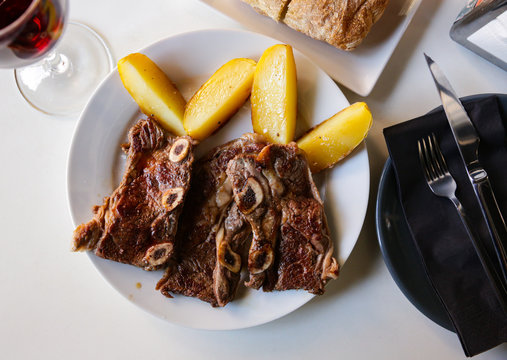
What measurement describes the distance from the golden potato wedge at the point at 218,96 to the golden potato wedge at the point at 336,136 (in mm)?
345

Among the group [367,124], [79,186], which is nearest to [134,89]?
[79,186]

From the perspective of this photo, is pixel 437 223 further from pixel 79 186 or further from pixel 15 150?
pixel 15 150

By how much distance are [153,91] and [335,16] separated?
→ 2.76 feet

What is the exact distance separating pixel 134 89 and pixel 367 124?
3.30ft

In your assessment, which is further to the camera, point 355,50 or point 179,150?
point 355,50

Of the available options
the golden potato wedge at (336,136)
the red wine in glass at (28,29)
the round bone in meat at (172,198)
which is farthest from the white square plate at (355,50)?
the round bone in meat at (172,198)

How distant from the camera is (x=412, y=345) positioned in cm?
210

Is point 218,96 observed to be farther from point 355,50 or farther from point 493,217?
point 493,217

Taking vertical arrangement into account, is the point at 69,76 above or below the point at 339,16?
below

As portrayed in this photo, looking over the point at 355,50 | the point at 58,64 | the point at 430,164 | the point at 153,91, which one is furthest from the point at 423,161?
the point at 58,64

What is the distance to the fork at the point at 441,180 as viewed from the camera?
185 cm

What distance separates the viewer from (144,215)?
181 centimetres

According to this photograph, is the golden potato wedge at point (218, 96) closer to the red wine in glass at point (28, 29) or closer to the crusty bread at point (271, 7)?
the crusty bread at point (271, 7)

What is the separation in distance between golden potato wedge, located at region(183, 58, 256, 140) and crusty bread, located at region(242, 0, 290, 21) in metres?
0.24
